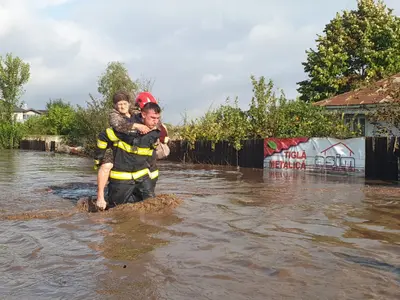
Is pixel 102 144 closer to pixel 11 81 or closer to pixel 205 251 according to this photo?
pixel 205 251

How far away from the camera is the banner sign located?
650 inches

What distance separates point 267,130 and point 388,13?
1645cm

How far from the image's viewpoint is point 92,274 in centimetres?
418

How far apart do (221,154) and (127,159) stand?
16.4 meters

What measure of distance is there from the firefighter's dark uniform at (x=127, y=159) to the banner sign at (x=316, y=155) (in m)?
11.0

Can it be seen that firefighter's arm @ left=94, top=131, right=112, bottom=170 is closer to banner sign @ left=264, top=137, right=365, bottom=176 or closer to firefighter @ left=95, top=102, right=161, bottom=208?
firefighter @ left=95, top=102, right=161, bottom=208

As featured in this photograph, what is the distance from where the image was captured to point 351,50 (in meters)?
31.9

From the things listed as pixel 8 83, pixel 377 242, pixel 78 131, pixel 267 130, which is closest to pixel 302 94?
pixel 267 130

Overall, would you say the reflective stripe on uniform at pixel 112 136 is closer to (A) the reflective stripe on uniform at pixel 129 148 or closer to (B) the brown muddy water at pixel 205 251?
(A) the reflective stripe on uniform at pixel 129 148

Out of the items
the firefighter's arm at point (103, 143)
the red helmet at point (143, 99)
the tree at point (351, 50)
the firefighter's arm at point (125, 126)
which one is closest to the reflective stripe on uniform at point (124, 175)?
the firefighter's arm at point (103, 143)

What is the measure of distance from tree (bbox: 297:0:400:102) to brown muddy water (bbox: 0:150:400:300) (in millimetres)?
23596

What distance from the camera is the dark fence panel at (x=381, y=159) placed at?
50.0 feet

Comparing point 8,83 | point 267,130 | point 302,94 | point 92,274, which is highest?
point 8,83

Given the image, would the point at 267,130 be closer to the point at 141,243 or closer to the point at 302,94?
the point at 302,94
